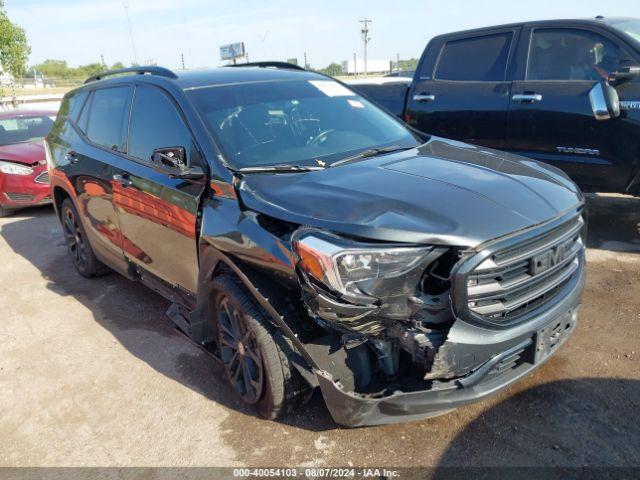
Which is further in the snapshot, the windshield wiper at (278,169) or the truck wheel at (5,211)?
the truck wheel at (5,211)

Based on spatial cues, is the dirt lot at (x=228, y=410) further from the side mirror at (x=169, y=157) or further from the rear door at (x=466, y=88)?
the rear door at (x=466, y=88)

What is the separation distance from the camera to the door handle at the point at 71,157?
4832 mm

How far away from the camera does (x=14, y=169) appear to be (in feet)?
26.5

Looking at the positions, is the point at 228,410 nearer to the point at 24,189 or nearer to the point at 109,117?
the point at 109,117

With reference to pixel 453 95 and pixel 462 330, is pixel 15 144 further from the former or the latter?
pixel 462 330

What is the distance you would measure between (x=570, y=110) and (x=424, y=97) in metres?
1.66

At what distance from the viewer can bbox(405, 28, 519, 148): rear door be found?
18.8 feet

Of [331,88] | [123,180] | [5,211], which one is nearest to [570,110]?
[331,88]

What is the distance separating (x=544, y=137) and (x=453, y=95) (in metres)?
1.14

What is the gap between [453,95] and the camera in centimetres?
605

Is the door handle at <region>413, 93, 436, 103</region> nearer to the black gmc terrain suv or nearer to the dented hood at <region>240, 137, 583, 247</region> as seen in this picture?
the black gmc terrain suv

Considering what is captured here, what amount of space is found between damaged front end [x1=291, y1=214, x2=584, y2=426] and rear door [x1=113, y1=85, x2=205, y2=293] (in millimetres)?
1088

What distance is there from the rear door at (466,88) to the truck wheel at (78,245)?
378 centimetres

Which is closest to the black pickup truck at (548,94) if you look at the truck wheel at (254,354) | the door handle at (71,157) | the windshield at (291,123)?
the windshield at (291,123)
